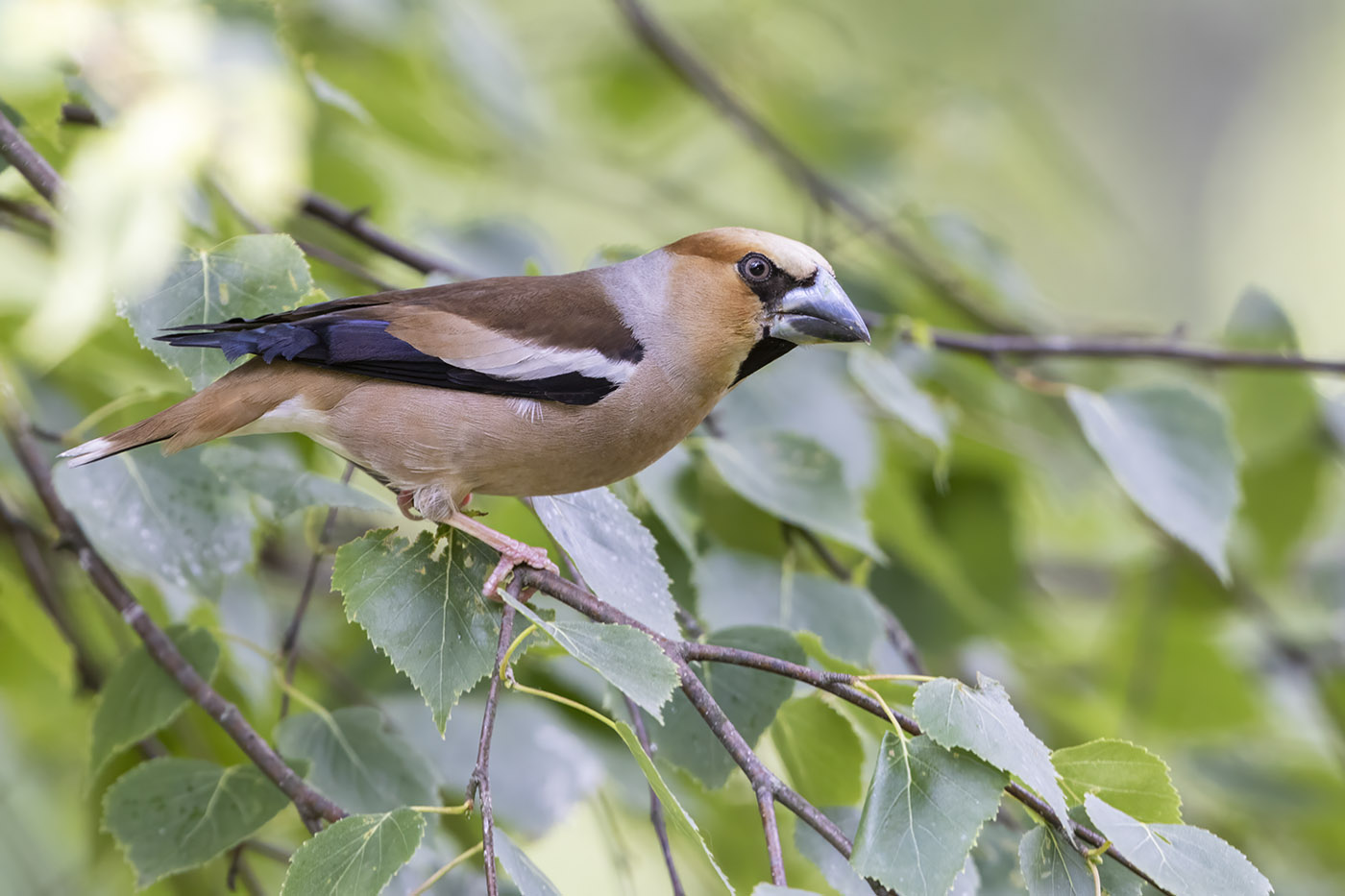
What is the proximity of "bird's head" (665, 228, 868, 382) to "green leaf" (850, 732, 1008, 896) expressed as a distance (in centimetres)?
107

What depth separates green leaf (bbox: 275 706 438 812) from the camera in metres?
2.59

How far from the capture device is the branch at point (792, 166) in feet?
14.6

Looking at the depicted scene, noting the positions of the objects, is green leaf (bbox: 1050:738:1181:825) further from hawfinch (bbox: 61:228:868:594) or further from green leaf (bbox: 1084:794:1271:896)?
hawfinch (bbox: 61:228:868:594)

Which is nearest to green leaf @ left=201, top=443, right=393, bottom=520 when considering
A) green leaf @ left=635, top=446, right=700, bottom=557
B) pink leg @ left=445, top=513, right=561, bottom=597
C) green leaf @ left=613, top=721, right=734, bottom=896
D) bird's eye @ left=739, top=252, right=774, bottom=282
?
pink leg @ left=445, top=513, right=561, bottom=597

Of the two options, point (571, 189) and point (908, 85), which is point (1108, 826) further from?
point (908, 85)

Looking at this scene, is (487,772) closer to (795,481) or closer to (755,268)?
(795,481)

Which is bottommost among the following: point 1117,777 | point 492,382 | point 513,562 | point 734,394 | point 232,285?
point 734,394

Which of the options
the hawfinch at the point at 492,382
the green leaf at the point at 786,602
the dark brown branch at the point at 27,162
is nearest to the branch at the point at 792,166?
the hawfinch at the point at 492,382

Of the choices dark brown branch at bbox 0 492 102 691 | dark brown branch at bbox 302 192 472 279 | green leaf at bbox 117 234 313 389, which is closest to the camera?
green leaf at bbox 117 234 313 389

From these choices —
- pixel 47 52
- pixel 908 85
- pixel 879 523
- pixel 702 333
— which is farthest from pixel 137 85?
pixel 908 85

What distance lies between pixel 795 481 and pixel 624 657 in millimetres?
1185

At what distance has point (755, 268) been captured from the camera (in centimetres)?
286

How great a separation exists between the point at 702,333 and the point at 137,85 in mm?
1350

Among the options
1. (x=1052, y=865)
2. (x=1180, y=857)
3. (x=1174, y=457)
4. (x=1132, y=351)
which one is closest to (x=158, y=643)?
(x=1052, y=865)
